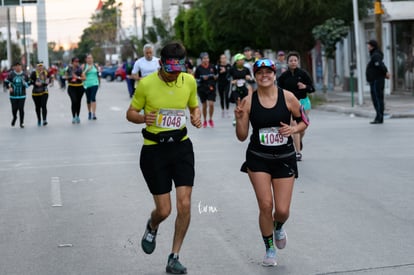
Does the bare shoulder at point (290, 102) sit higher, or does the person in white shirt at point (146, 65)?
the person in white shirt at point (146, 65)

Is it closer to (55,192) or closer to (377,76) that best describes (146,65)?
(377,76)

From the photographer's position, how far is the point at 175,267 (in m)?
7.18

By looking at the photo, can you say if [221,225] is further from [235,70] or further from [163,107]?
[235,70]

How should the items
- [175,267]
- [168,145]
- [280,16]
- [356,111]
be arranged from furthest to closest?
[280,16] → [356,111] → [168,145] → [175,267]

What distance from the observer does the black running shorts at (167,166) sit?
23.8 ft

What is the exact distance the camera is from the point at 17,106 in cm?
2492

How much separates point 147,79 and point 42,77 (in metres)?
17.9

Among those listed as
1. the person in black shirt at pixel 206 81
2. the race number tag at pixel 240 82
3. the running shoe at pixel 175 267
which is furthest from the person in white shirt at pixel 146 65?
the running shoe at pixel 175 267

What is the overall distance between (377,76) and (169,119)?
14805mm

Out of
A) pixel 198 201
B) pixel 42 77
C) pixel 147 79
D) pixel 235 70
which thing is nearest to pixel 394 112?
pixel 235 70

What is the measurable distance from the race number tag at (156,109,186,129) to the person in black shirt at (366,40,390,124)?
46.9 feet

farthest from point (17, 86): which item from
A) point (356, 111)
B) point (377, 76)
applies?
point (377, 76)

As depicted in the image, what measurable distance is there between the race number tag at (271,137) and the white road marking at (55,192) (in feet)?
13.9

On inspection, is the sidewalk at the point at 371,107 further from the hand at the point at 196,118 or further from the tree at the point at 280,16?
the hand at the point at 196,118
